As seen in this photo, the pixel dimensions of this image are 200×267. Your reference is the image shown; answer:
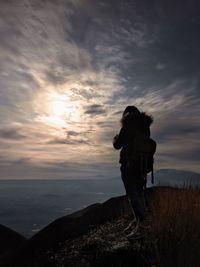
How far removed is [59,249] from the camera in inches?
285

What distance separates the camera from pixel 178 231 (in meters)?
5.43

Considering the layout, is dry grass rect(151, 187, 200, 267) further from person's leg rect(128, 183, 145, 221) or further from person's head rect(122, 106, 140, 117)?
person's head rect(122, 106, 140, 117)

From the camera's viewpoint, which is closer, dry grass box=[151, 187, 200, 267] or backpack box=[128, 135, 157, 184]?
dry grass box=[151, 187, 200, 267]

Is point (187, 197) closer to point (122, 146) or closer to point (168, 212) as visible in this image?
point (168, 212)

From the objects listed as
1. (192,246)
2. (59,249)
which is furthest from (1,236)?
(192,246)

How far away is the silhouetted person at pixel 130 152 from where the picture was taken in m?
6.34

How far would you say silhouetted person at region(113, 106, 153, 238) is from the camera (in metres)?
6.34

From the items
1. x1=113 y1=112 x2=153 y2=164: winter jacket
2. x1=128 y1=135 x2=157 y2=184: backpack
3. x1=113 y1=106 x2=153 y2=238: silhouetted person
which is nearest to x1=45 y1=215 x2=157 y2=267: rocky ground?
x1=113 y1=106 x2=153 y2=238: silhouetted person

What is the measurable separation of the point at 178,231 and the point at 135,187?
131 cm

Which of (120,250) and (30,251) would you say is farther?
(30,251)

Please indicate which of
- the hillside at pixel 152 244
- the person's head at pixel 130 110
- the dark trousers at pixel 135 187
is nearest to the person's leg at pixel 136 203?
the dark trousers at pixel 135 187

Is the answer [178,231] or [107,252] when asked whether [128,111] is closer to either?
[178,231]

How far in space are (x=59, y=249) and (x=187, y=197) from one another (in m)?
3.19

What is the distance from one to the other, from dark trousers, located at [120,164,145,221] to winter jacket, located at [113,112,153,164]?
25 centimetres
